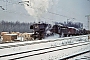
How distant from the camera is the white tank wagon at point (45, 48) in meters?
2.79

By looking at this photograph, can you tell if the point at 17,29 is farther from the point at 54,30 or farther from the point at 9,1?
the point at 54,30

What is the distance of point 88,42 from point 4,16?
12.1 feet

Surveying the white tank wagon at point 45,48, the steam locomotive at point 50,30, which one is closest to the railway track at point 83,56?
the white tank wagon at point 45,48

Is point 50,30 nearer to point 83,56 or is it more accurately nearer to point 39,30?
point 39,30

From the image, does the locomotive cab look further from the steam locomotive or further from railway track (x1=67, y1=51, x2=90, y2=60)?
railway track (x1=67, y1=51, x2=90, y2=60)

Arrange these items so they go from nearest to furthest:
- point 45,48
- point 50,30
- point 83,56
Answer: point 45,48
point 50,30
point 83,56

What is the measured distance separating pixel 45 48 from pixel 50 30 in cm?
43

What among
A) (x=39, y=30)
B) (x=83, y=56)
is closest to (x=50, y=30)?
(x=39, y=30)

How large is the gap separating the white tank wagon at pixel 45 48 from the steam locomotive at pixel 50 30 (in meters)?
0.12

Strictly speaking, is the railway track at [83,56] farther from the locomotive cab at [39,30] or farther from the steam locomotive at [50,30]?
the locomotive cab at [39,30]

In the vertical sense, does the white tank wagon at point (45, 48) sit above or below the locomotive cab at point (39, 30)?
below

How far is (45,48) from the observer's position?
3.67 meters

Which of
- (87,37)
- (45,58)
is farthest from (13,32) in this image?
(87,37)

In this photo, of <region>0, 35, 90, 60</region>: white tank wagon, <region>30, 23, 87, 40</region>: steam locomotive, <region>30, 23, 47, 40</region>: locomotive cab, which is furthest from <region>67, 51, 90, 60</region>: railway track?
<region>30, 23, 47, 40</region>: locomotive cab
